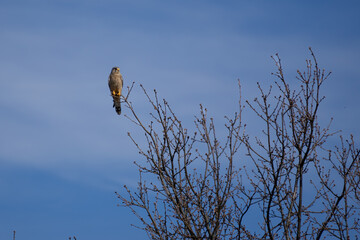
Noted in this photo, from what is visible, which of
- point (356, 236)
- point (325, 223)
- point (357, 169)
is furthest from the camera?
point (356, 236)

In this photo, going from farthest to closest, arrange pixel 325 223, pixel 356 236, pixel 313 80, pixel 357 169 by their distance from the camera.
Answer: pixel 356 236 → pixel 357 169 → pixel 313 80 → pixel 325 223

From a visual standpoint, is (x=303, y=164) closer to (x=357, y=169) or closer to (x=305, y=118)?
(x=305, y=118)

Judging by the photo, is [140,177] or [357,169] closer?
[140,177]

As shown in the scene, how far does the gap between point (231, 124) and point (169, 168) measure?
1.11m

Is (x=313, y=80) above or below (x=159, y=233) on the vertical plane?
above

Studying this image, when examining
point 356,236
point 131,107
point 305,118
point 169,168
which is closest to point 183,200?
point 169,168

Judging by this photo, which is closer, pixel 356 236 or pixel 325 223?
pixel 325 223

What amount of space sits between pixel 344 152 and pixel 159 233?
3.72m

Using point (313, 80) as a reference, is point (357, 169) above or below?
below

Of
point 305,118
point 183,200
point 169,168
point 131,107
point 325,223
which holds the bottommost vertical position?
point 325,223

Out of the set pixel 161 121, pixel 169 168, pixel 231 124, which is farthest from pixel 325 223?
pixel 161 121

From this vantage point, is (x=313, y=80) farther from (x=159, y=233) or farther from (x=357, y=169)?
(x=159, y=233)

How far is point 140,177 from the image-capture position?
22.8 ft

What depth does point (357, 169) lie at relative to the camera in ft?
24.8
